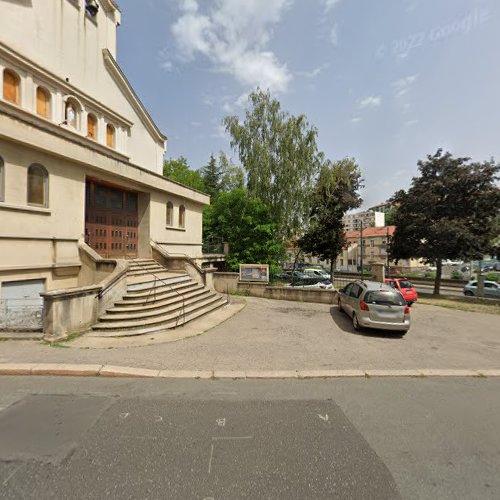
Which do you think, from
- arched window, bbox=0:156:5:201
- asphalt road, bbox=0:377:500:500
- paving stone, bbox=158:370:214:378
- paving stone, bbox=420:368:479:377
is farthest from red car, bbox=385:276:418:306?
arched window, bbox=0:156:5:201

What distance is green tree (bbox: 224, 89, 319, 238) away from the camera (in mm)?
21922

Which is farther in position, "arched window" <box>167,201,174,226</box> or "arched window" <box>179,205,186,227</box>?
"arched window" <box>179,205,186,227</box>

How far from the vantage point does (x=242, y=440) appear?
3301mm

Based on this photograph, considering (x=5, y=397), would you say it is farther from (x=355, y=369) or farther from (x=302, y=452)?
(x=355, y=369)

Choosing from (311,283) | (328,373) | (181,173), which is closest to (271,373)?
(328,373)

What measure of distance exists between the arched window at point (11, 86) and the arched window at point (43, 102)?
0.68m

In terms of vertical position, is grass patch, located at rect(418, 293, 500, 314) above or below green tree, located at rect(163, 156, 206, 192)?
below

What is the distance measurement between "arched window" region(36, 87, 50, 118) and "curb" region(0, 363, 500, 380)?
36.3 ft

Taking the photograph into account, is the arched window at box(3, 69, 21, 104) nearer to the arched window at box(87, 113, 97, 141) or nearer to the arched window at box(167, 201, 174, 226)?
the arched window at box(87, 113, 97, 141)

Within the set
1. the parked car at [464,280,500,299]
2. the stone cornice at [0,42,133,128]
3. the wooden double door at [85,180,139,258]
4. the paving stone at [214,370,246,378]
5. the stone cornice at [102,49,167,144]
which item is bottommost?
the parked car at [464,280,500,299]

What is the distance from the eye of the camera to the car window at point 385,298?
8430mm

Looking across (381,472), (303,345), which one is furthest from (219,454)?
(303,345)

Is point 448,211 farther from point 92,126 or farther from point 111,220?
point 92,126

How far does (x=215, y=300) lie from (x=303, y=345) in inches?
208
